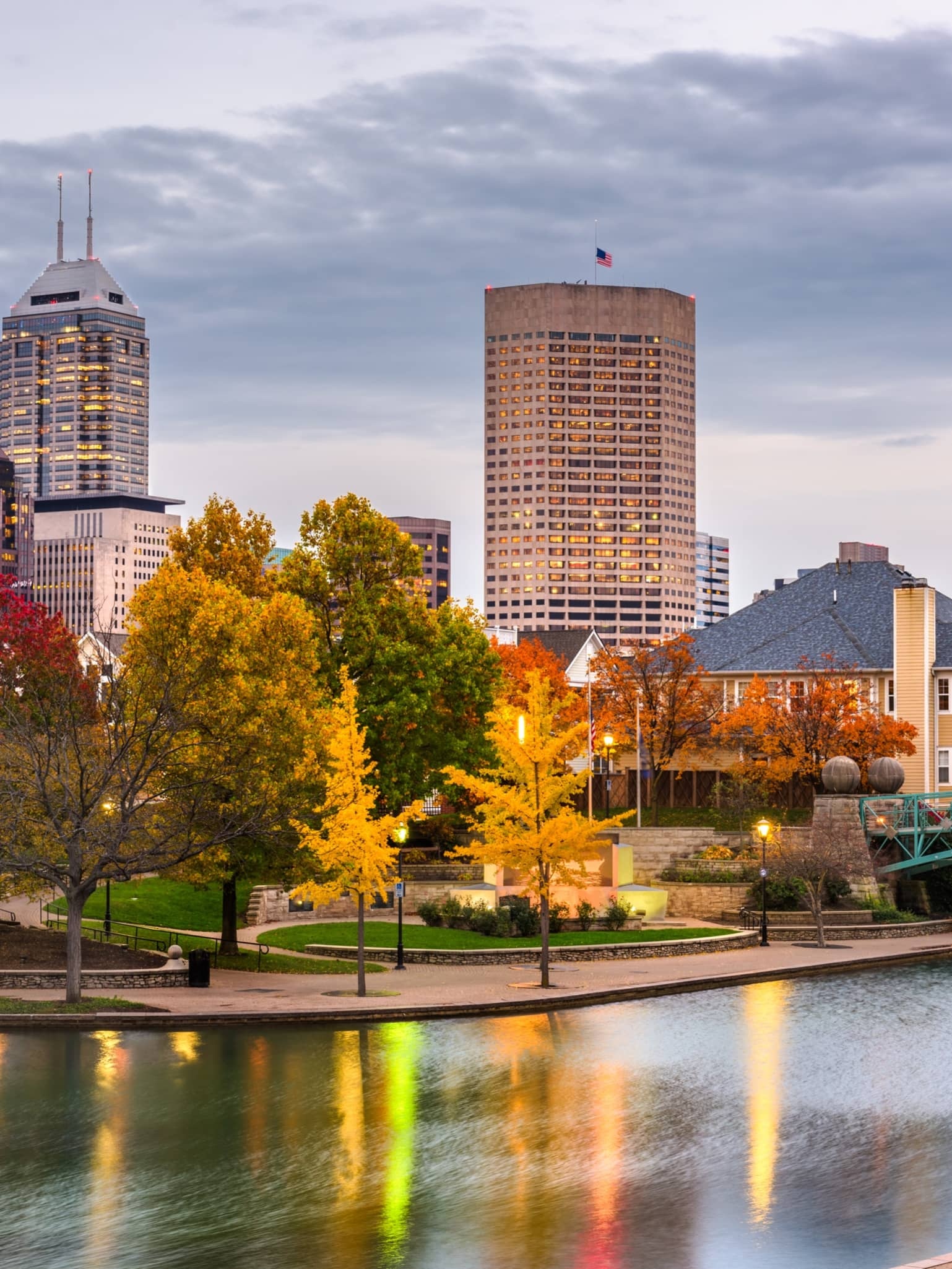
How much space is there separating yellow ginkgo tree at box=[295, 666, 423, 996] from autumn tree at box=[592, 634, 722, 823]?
31.7 metres

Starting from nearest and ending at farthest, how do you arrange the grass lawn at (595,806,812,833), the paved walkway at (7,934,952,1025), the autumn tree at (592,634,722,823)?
the paved walkway at (7,934,952,1025) → the grass lawn at (595,806,812,833) → the autumn tree at (592,634,722,823)

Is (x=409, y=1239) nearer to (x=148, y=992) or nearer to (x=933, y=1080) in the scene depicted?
(x=933, y=1080)

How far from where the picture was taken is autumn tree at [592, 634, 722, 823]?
77.3 m

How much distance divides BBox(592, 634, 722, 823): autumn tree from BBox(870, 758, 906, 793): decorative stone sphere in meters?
9.51

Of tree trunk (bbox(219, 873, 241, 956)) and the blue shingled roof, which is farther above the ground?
the blue shingled roof

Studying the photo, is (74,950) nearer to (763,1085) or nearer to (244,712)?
(244,712)

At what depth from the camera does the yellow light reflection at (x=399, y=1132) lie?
2164 centimetres

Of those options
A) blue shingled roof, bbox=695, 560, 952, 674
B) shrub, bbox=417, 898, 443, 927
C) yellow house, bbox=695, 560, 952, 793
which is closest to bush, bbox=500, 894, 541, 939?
shrub, bbox=417, 898, 443, 927

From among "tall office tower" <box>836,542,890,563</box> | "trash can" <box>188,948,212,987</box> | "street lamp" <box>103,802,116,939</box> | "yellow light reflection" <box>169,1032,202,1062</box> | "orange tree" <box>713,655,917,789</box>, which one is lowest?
"yellow light reflection" <box>169,1032,202,1062</box>

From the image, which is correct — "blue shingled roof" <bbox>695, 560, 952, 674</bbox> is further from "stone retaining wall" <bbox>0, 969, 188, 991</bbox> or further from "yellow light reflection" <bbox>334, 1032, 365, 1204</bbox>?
"yellow light reflection" <bbox>334, 1032, 365, 1204</bbox>

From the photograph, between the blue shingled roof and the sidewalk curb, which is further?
the blue shingled roof

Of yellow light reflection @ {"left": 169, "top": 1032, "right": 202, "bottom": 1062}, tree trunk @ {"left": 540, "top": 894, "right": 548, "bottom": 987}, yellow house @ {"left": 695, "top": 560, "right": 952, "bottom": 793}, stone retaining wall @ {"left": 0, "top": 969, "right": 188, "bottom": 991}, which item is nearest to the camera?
yellow light reflection @ {"left": 169, "top": 1032, "right": 202, "bottom": 1062}

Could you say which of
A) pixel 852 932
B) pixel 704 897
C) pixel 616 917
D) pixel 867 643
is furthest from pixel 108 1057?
pixel 867 643

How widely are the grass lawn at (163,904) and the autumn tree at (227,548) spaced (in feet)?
38.7
